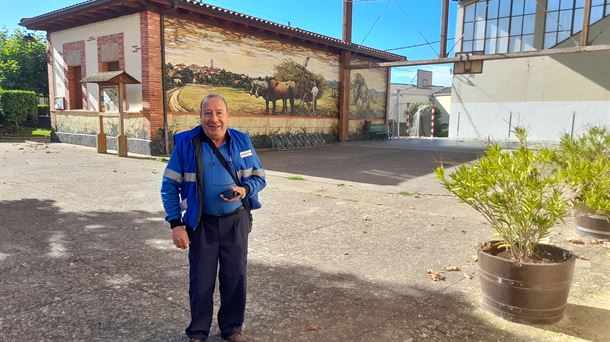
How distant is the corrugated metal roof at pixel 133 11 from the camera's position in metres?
13.5

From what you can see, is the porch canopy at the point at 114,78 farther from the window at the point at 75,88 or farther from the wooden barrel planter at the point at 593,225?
the wooden barrel planter at the point at 593,225

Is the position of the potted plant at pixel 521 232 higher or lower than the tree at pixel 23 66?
lower

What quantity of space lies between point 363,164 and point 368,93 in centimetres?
1144

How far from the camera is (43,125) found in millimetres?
24203

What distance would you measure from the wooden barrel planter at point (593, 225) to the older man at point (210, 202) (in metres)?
4.53

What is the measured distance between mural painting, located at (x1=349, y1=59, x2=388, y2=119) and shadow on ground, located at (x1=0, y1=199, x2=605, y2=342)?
18928 millimetres

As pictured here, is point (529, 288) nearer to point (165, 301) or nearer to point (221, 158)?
point (221, 158)

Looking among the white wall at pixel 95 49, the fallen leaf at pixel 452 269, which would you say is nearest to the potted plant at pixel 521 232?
the fallen leaf at pixel 452 269

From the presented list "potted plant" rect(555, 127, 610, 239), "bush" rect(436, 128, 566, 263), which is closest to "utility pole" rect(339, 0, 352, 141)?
"potted plant" rect(555, 127, 610, 239)

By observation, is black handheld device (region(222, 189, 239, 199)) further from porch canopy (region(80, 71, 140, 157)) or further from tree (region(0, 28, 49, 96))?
tree (region(0, 28, 49, 96))

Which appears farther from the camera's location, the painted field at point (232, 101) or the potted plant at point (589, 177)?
the painted field at point (232, 101)

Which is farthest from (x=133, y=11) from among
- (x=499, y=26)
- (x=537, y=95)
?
(x=537, y=95)

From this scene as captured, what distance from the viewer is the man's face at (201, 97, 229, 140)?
2748 mm

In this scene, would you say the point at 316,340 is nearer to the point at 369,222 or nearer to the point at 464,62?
the point at 369,222
